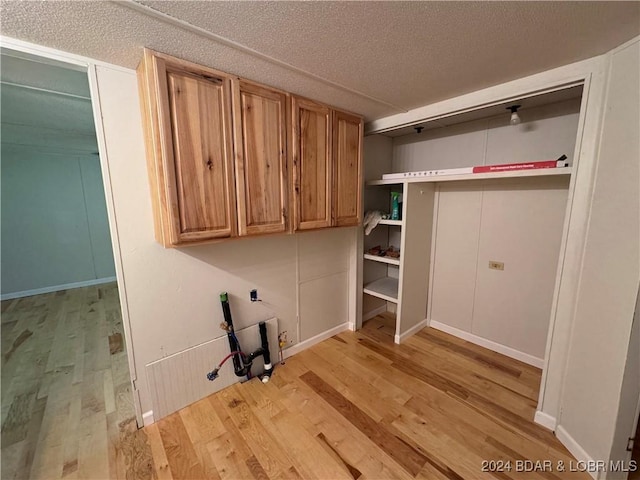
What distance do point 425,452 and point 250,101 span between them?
2407 millimetres

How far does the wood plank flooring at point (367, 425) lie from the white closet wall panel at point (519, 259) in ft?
1.05

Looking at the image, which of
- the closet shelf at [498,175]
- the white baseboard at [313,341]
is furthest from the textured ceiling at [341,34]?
the white baseboard at [313,341]

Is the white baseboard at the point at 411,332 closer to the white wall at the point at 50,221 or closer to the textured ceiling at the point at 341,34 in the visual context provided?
the textured ceiling at the point at 341,34

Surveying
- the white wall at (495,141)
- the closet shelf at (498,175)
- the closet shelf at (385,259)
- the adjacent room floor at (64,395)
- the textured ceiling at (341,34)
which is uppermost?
the textured ceiling at (341,34)

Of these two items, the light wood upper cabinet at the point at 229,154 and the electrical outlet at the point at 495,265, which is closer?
the light wood upper cabinet at the point at 229,154

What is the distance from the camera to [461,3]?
0.99 m

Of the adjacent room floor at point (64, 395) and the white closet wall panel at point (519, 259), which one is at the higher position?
the white closet wall panel at point (519, 259)

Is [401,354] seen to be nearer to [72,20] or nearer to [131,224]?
[131,224]

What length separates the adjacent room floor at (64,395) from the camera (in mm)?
1442

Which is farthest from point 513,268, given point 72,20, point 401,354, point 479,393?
point 72,20

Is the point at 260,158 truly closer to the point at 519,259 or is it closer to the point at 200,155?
the point at 200,155

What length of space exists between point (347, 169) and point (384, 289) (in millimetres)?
1478

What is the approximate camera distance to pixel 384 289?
292cm

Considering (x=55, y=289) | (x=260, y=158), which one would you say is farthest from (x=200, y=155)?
(x=55, y=289)
